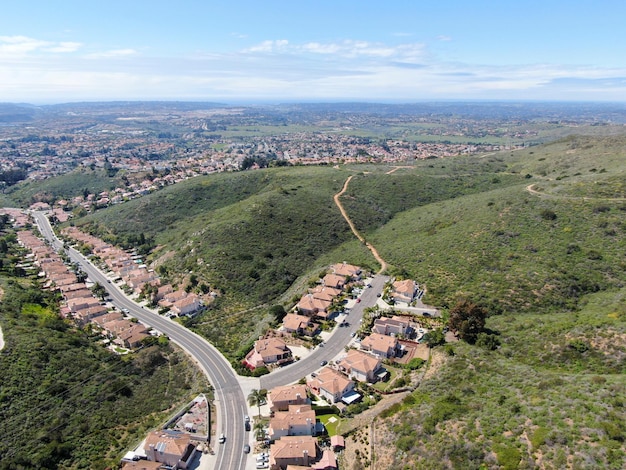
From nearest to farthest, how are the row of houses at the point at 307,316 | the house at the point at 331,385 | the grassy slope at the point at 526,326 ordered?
the grassy slope at the point at 526,326
the house at the point at 331,385
the row of houses at the point at 307,316

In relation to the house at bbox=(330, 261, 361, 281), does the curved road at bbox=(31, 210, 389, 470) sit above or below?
below

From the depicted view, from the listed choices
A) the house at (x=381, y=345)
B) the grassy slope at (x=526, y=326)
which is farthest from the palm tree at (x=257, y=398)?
the house at (x=381, y=345)

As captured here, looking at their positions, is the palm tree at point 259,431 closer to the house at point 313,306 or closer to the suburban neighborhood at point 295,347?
the suburban neighborhood at point 295,347

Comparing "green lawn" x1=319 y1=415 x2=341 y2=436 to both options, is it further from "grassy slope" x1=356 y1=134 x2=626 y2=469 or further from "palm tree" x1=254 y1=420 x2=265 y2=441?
"palm tree" x1=254 y1=420 x2=265 y2=441

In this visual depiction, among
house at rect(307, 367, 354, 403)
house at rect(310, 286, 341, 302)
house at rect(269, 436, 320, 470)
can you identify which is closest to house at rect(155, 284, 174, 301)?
house at rect(310, 286, 341, 302)

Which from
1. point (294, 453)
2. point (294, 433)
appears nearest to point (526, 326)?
point (294, 433)

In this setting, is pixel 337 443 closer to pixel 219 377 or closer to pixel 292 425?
pixel 292 425
